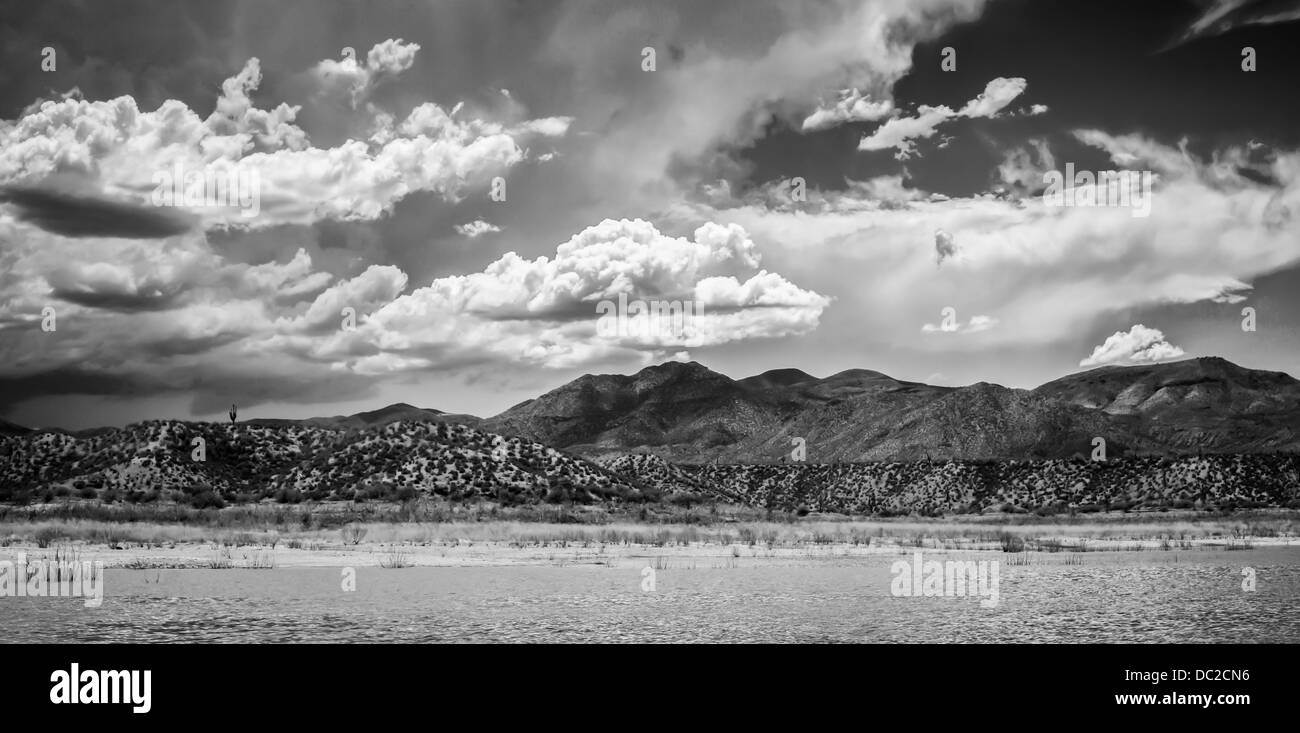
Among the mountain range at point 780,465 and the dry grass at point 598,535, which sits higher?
the mountain range at point 780,465

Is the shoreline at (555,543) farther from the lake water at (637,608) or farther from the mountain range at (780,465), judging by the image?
the mountain range at (780,465)

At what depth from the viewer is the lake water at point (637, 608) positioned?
19203 millimetres

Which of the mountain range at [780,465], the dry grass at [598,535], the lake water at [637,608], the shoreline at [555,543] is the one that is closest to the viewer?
the lake water at [637,608]

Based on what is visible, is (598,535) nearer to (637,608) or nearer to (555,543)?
(555,543)

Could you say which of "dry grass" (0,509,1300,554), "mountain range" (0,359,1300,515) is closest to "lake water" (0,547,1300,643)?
"dry grass" (0,509,1300,554)

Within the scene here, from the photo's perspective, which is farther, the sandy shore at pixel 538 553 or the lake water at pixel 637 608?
the sandy shore at pixel 538 553

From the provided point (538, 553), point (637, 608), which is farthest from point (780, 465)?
point (637, 608)

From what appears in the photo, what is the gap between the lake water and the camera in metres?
19.2

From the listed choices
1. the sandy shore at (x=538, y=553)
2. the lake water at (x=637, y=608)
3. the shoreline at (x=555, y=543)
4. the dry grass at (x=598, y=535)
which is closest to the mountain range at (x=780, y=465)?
the dry grass at (x=598, y=535)

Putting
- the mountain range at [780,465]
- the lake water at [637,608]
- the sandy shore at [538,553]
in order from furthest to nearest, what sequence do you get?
1. the mountain range at [780,465]
2. the sandy shore at [538,553]
3. the lake water at [637,608]
